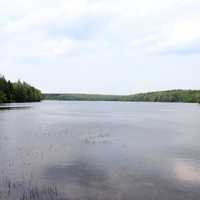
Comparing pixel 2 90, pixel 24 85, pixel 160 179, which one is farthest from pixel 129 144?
pixel 24 85

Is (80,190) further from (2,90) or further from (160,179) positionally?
(2,90)

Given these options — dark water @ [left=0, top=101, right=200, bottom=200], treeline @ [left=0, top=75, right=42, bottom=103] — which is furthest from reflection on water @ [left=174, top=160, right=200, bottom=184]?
treeline @ [left=0, top=75, right=42, bottom=103]

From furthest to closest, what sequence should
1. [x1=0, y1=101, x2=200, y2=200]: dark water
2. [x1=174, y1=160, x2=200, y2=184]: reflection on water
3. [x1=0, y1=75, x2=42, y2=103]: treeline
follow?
[x1=0, y1=75, x2=42, y2=103]: treeline, [x1=174, y1=160, x2=200, y2=184]: reflection on water, [x1=0, y1=101, x2=200, y2=200]: dark water

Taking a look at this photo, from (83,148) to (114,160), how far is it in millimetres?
4425

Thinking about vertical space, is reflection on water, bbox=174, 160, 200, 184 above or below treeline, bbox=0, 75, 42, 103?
below

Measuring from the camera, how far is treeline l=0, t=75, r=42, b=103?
4231 inches

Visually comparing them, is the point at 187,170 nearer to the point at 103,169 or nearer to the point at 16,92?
the point at 103,169

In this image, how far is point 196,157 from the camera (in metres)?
17.0

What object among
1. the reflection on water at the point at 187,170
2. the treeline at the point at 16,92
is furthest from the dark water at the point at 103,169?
the treeline at the point at 16,92

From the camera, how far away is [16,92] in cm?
12362

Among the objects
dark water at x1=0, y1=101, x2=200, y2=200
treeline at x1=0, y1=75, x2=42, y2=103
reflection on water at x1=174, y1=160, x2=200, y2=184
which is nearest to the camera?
dark water at x1=0, y1=101, x2=200, y2=200

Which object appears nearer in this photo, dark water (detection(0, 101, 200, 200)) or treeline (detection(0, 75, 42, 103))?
dark water (detection(0, 101, 200, 200))

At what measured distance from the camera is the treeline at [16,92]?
107475mm

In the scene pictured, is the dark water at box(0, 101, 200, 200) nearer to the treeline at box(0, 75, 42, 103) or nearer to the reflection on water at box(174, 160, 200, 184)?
the reflection on water at box(174, 160, 200, 184)
